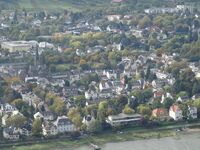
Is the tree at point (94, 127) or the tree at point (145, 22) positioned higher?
the tree at point (145, 22)

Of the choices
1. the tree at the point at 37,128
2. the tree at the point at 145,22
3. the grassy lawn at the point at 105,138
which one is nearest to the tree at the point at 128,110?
the grassy lawn at the point at 105,138

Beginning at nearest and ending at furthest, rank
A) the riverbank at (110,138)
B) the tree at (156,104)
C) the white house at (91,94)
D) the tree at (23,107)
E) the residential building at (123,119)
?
the riverbank at (110,138), the residential building at (123,119), the tree at (23,107), the tree at (156,104), the white house at (91,94)

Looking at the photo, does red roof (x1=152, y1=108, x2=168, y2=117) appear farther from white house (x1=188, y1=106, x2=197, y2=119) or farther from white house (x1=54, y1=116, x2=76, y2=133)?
white house (x1=54, y1=116, x2=76, y2=133)

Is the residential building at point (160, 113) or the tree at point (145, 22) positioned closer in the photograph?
the residential building at point (160, 113)

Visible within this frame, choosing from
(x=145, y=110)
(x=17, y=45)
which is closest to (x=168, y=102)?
(x=145, y=110)

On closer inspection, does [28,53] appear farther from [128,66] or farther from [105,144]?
[105,144]

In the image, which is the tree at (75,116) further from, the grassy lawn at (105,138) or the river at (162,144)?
the river at (162,144)

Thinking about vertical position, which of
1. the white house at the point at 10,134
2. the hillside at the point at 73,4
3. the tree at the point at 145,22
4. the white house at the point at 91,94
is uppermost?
the hillside at the point at 73,4

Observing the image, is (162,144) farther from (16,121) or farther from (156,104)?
(16,121)
